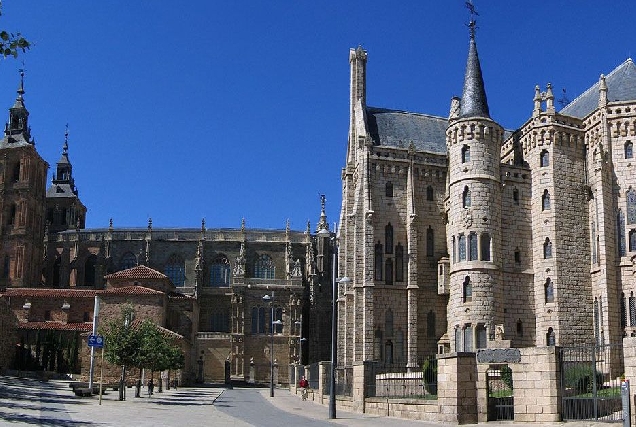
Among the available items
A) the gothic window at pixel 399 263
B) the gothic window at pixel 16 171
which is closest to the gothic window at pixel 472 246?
the gothic window at pixel 399 263

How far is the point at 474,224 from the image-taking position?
51.1 m

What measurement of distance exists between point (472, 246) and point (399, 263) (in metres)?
6.22

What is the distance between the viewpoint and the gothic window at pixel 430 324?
2157 inches

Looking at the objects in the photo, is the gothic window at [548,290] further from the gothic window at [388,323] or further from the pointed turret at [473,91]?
the pointed turret at [473,91]

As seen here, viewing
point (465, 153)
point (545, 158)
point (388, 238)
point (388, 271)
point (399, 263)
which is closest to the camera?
point (545, 158)

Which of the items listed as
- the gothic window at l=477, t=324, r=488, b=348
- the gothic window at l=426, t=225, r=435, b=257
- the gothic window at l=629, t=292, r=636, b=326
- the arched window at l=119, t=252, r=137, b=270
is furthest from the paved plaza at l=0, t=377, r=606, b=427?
the arched window at l=119, t=252, r=137, b=270

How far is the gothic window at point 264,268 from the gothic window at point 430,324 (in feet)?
106

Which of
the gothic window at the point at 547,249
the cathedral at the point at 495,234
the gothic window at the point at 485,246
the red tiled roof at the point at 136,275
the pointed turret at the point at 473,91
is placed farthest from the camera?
the red tiled roof at the point at 136,275

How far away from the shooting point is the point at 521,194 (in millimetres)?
53062

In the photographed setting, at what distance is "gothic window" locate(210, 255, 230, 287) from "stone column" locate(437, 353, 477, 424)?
59898 mm

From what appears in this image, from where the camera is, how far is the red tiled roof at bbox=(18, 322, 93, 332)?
217 ft

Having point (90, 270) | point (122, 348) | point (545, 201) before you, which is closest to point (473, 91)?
point (545, 201)

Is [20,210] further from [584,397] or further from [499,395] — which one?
[584,397]

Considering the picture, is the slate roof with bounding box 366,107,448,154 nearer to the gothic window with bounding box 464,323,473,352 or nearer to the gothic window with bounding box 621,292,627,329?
the gothic window with bounding box 464,323,473,352
